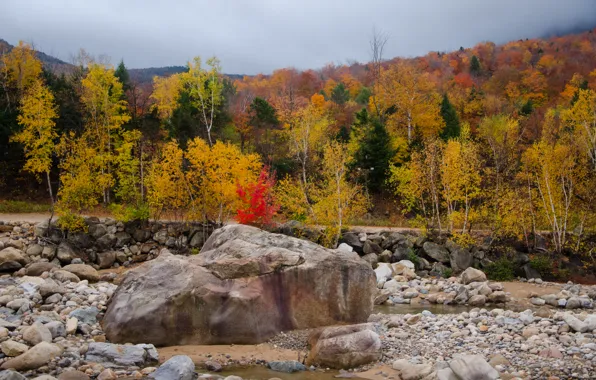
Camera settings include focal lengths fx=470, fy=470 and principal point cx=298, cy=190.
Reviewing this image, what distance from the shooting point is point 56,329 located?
11.2m

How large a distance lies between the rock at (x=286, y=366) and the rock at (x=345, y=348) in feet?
1.23

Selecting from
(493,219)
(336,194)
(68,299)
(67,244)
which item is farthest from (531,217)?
(67,244)

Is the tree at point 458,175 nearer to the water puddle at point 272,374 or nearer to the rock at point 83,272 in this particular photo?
the water puddle at point 272,374

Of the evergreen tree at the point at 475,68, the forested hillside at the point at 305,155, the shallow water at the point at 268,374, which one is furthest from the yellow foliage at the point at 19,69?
the evergreen tree at the point at 475,68

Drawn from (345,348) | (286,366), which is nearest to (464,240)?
(345,348)

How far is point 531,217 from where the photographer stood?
2578 cm

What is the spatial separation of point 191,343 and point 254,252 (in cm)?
301

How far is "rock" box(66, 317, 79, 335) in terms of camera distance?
11453mm

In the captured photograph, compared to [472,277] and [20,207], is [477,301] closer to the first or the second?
[472,277]

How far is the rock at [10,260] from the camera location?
20.5m

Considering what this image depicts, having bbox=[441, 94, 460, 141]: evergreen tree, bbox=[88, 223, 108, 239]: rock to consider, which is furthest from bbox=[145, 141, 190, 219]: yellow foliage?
bbox=[441, 94, 460, 141]: evergreen tree

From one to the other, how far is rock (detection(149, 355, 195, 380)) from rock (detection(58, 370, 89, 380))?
1.24 metres

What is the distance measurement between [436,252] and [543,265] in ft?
17.5

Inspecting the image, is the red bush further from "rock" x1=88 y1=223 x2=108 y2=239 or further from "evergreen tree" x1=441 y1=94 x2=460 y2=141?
"evergreen tree" x1=441 y1=94 x2=460 y2=141
